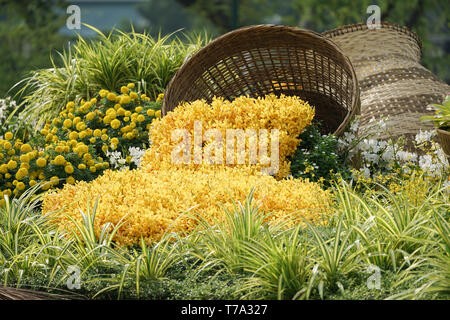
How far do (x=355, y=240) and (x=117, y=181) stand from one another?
49.5 inches

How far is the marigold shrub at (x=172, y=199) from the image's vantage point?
2.29 metres

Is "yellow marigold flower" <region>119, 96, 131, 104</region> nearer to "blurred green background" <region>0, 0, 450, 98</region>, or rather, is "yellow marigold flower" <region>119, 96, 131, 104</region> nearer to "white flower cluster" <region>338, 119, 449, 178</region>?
"white flower cluster" <region>338, 119, 449, 178</region>

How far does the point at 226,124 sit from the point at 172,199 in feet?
2.79

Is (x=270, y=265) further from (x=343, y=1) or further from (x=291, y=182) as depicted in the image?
(x=343, y=1)

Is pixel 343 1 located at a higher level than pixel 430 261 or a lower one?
higher

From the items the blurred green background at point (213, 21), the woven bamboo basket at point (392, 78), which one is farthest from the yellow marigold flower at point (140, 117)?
the blurred green background at point (213, 21)

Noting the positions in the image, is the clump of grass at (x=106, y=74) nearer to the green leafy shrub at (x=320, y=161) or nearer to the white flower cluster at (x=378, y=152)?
the green leafy shrub at (x=320, y=161)

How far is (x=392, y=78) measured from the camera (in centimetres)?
458

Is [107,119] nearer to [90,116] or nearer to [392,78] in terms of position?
→ [90,116]

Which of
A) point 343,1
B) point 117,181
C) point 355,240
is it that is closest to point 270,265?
point 355,240

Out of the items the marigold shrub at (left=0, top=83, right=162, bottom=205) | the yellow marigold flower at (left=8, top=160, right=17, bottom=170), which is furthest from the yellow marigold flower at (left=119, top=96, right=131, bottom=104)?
the yellow marigold flower at (left=8, top=160, right=17, bottom=170)

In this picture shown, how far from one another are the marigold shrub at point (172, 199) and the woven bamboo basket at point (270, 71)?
3.22ft

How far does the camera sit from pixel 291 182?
2.69 metres

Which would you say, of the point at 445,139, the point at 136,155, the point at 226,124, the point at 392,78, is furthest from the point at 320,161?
the point at 392,78
